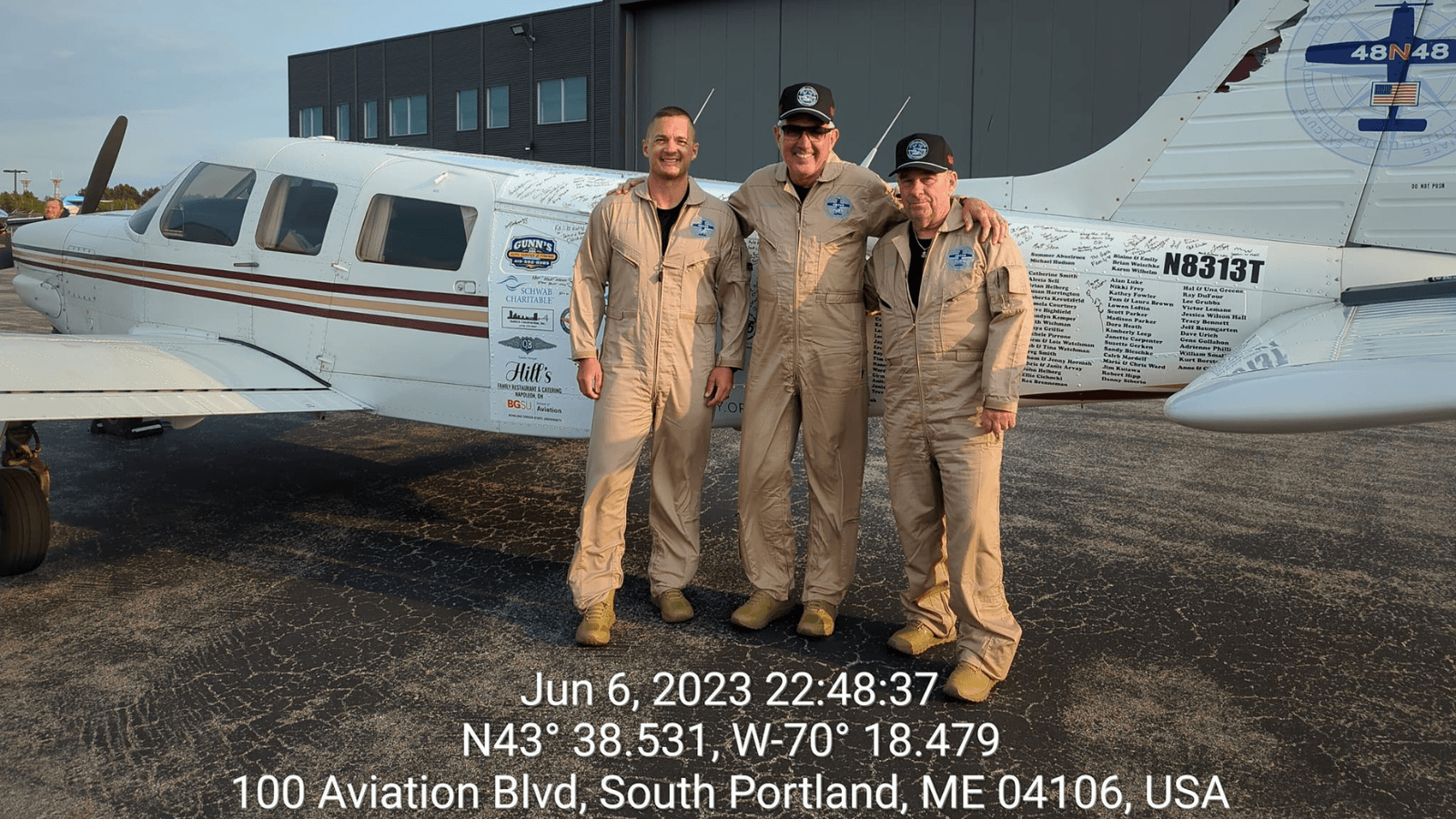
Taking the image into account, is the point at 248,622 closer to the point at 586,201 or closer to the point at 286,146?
the point at 586,201

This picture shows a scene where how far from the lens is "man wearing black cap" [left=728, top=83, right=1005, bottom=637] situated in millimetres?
4273

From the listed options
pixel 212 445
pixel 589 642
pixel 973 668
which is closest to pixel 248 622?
pixel 589 642

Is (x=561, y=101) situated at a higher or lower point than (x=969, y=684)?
higher

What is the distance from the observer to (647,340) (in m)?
4.41

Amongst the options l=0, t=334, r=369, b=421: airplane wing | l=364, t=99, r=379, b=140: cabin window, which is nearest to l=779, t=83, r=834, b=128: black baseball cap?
l=0, t=334, r=369, b=421: airplane wing

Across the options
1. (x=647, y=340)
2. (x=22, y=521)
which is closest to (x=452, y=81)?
(x=22, y=521)

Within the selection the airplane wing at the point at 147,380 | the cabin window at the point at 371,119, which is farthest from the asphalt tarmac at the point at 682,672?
the cabin window at the point at 371,119

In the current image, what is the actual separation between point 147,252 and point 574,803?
5634 mm

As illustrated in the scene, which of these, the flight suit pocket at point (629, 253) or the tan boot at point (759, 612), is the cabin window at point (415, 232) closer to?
the flight suit pocket at point (629, 253)

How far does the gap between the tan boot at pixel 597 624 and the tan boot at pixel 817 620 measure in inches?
35.3

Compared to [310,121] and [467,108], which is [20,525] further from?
[310,121]

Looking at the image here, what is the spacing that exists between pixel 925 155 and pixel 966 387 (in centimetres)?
97

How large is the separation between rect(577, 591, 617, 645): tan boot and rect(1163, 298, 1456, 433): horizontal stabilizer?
100 inches

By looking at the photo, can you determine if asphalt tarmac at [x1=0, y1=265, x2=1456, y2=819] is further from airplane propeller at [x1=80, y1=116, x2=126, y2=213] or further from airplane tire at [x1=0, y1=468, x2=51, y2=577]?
airplane propeller at [x1=80, y1=116, x2=126, y2=213]
